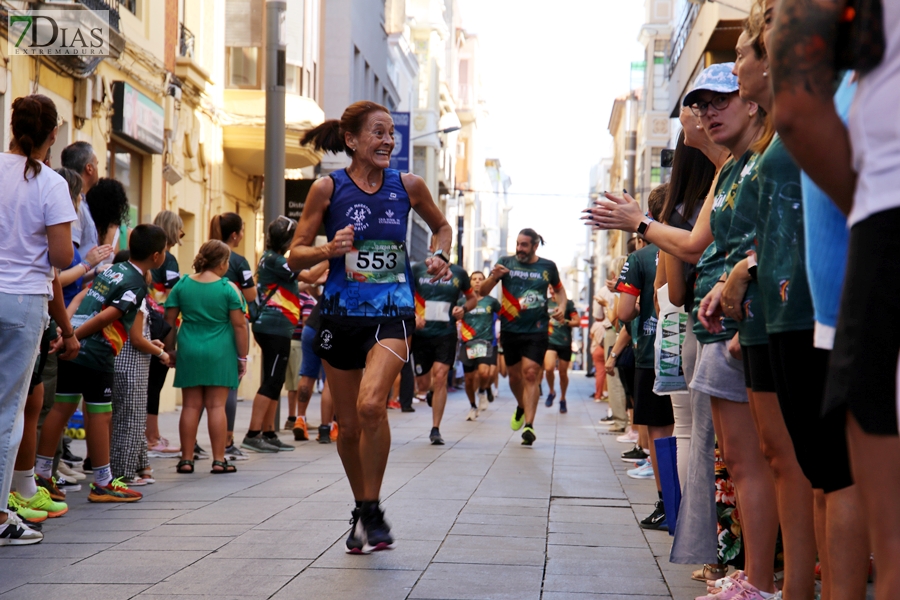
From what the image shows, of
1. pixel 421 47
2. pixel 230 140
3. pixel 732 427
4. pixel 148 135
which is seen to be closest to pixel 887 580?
pixel 732 427

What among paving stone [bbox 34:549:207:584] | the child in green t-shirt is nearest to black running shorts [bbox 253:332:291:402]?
the child in green t-shirt

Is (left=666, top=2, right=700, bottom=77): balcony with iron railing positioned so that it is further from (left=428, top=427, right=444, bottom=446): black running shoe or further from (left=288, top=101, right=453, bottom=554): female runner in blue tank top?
(left=288, top=101, right=453, bottom=554): female runner in blue tank top

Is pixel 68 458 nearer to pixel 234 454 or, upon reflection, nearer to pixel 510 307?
pixel 234 454

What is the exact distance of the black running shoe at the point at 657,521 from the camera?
6695mm

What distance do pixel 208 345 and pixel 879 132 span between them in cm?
764

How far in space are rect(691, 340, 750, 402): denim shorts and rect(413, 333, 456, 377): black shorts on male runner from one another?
29.9 feet

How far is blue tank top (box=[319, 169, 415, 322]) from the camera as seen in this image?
19.4 ft

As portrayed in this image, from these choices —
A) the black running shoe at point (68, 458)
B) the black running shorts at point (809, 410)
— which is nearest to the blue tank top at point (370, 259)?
the black running shorts at point (809, 410)

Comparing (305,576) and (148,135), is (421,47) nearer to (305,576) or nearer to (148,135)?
(148,135)

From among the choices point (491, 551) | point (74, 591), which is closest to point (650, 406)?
point (491, 551)

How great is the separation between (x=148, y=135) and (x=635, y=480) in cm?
1030

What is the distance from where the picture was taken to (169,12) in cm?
1841

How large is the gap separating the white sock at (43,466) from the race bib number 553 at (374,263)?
8.49ft

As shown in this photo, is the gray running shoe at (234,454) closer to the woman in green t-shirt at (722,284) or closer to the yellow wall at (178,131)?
the yellow wall at (178,131)
